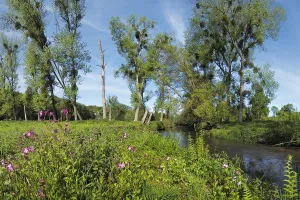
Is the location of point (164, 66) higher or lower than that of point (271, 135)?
higher

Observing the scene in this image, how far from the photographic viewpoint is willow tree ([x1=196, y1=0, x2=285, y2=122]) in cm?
3127

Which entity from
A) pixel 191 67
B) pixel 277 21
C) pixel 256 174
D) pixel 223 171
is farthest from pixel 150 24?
pixel 223 171

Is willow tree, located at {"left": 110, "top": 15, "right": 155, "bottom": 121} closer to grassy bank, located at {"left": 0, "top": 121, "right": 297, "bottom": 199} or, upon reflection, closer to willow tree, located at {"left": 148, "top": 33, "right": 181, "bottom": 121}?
willow tree, located at {"left": 148, "top": 33, "right": 181, "bottom": 121}

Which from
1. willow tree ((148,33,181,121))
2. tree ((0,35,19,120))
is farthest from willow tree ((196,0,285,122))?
tree ((0,35,19,120))

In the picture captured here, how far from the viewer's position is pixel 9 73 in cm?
5009

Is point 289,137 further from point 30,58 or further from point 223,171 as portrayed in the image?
point 30,58

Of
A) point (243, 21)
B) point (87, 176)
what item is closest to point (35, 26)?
point (243, 21)

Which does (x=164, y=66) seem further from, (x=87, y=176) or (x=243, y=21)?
(x=87, y=176)

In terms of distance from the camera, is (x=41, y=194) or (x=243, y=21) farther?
(x=243, y=21)

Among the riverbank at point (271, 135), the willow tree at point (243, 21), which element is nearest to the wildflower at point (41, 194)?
the riverbank at point (271, 135)

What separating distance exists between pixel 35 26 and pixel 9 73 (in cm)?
1999

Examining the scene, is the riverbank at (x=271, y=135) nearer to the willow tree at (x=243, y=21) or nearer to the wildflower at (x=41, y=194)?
the willow tree at (x=243, y=21)

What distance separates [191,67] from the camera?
40.2 metres

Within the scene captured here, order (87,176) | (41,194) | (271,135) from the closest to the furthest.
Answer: (41,194)
(87,176)
(271,135)
